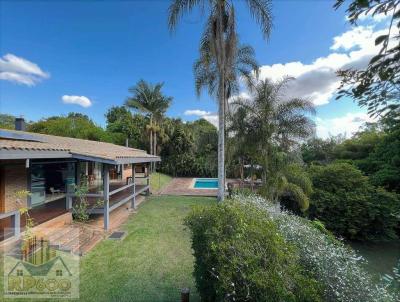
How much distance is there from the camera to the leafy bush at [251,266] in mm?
2594

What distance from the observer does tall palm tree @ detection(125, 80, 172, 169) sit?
25288 mm

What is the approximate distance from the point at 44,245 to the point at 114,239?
79.7 inches

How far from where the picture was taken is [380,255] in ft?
32.7

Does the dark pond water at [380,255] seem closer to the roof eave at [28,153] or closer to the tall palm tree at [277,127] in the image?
the tall palm tree at [277,127]

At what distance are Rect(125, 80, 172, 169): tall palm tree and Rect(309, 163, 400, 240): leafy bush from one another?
18223 mm

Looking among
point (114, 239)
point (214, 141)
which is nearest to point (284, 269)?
point (114, 239)

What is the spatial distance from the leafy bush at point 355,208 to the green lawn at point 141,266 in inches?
301

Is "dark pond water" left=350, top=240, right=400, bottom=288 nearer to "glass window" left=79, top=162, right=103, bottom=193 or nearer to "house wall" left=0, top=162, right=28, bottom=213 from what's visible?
"house wall" left=0, top=162, right=28, bottom=213

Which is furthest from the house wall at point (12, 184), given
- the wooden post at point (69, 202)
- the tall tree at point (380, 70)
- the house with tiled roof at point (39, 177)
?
the tall tree at point (380, 70)

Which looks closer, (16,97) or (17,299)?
(17,299)

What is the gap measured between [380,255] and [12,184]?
590 inches

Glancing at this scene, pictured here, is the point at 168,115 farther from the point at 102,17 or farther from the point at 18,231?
the point at 18,231

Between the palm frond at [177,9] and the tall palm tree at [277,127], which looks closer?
the palm frond at [177,9]

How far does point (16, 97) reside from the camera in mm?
25594
